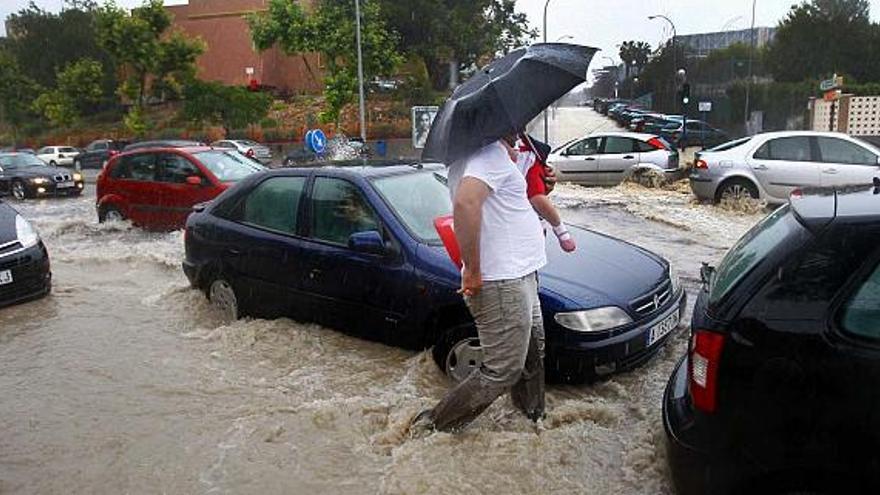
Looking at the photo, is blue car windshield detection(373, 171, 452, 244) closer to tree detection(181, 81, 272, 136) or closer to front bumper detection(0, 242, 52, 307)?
front bumper detection(0, 242, 52, 307)

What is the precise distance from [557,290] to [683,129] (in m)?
26.6

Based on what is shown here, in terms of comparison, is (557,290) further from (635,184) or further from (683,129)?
(683,129)

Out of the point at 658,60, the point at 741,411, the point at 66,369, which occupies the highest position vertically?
the point at 658,60

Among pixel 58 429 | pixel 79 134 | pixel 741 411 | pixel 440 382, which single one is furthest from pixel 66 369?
pixel 79 134

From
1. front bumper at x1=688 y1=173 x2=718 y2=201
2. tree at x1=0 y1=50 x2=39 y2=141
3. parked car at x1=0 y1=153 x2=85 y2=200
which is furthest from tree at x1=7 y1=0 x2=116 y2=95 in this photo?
front bumper at x1=688 y1=173 x2=718 y2=201

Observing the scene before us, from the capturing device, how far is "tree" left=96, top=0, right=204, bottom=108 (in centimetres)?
3584

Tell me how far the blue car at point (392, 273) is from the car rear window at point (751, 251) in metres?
1.20

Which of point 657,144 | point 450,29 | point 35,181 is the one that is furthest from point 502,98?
point 450,29

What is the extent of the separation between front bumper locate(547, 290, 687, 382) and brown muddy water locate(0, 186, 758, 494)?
18cm

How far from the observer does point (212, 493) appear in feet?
11.5

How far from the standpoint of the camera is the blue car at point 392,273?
411 cm

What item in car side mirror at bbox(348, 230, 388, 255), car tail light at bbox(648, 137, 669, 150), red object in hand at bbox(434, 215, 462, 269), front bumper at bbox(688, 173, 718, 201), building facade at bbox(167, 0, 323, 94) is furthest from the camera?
building facade at bbox(167, 0, 323, 94)

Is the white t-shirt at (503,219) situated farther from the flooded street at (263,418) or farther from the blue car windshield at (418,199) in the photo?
the blue car windshield at (418,199)

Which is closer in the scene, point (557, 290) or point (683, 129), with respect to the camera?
point (557, 290)
